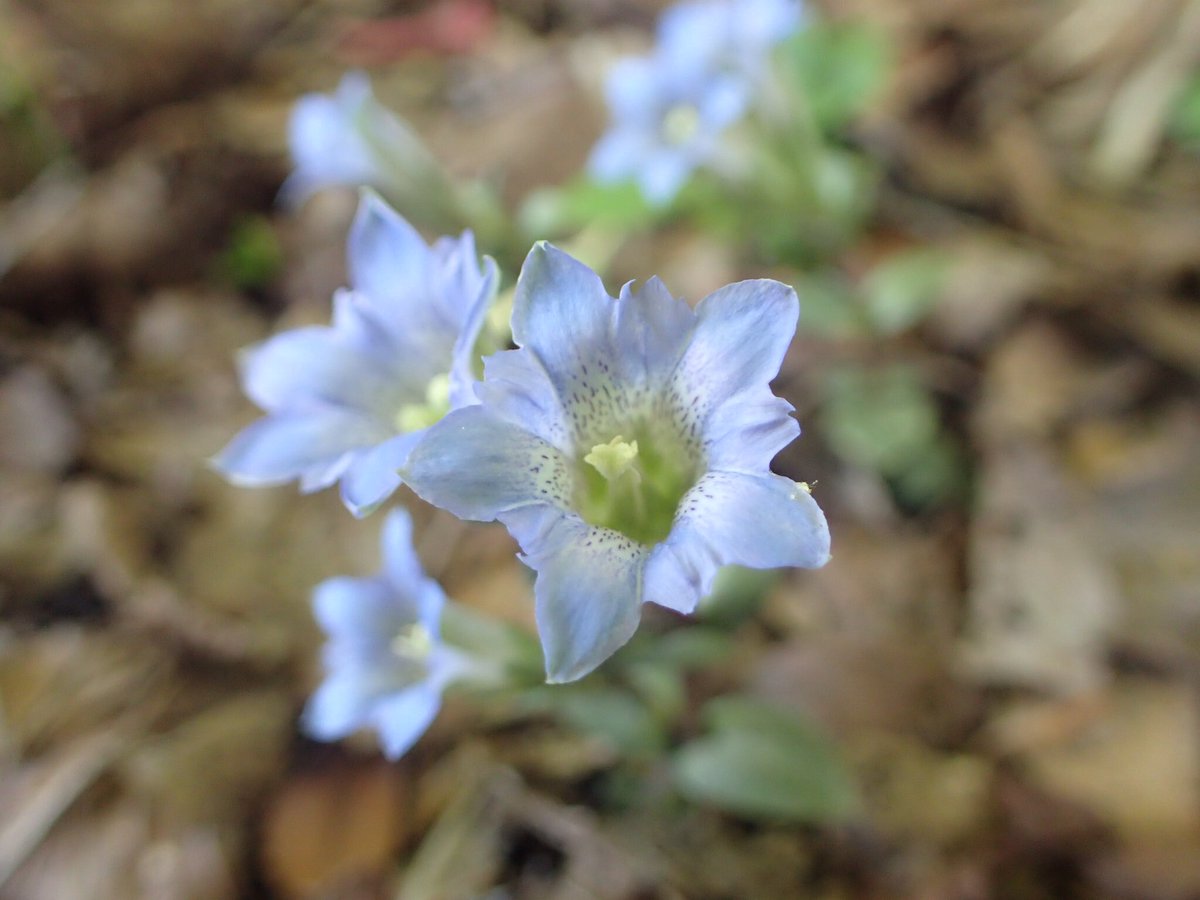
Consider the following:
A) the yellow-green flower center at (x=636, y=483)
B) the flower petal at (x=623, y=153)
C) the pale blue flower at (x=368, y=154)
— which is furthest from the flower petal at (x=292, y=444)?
the flower petal at (x=623, y=153)

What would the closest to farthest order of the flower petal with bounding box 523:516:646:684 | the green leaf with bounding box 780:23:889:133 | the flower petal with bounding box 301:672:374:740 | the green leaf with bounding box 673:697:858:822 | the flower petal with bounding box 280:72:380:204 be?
the flower petal with bounding box 523:516:646:684
the flower petal with bounding box 301:672:374:740
the green leaf with bounding box 673:697:858:822
the flower petal with bounding box 280:72:380:204
the green leaf with bounding box 780:23:889:133

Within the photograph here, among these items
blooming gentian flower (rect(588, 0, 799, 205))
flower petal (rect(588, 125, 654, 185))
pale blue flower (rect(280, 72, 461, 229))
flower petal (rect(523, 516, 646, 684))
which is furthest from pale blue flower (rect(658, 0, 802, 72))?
flower petal (rect(523, 516, 646, 684))

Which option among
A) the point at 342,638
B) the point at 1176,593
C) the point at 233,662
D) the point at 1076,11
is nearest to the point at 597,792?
the point at 342,638

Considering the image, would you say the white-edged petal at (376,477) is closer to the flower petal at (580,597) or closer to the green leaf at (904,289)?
the flower petal at (580,597)

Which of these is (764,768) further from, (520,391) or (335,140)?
(335,140)

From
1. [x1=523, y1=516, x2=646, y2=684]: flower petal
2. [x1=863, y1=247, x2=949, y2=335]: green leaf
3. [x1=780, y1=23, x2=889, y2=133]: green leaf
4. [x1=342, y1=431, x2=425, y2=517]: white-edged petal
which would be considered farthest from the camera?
[x1=780, y1=23, x2=889, y2=133]: green leaf

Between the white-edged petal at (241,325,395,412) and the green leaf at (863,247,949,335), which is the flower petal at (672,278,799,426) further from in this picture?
the green leaf at (863,247,949,335)

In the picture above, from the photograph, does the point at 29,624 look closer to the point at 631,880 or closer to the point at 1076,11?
the point at 631,880
